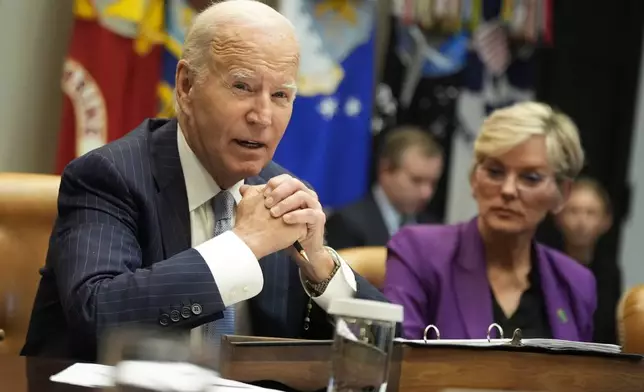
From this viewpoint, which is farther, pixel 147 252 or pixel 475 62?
pixel 475 62

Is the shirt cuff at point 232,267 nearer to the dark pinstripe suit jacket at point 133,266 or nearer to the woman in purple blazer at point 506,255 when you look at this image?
the dark pinstripe suit jacket at point 133,266

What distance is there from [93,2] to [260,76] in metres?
1.70

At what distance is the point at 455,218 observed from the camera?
4668mm

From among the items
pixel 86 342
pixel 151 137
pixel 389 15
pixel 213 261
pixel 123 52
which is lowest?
pixel 86 342

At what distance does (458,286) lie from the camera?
2574 millimetres

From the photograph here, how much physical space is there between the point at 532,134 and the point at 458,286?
0.45 m

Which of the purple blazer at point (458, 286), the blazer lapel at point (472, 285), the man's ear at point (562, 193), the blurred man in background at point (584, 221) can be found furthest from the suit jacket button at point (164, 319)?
the blurred man in background at point (584, 221)

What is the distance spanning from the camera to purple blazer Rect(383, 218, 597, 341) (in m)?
2.51

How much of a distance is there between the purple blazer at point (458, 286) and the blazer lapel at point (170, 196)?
751 mm

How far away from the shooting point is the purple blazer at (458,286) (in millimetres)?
2508

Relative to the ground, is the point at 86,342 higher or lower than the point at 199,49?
lower

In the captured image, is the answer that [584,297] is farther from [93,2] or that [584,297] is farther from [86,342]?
[93,2]

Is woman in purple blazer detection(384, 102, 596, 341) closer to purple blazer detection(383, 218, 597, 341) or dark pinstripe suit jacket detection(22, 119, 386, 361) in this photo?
purple blazer detection(383, 218, 597, 341)

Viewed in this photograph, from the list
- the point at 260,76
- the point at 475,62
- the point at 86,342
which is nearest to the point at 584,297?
the point at 260,76
